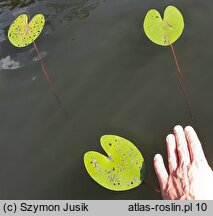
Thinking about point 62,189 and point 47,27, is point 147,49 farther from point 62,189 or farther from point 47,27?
point 62,189

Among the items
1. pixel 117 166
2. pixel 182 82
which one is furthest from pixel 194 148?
pixel 182 82

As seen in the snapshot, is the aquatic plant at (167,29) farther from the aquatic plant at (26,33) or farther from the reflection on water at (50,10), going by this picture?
the aquatic plant at (26,33)

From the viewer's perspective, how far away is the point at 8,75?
3785mm

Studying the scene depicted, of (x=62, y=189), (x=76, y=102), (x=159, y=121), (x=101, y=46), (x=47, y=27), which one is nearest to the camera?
(x=62, y=189)


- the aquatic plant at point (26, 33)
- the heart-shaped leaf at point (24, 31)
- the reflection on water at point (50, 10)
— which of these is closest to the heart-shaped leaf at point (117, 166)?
the aquatic plant at point (26, 33)

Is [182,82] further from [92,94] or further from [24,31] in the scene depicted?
[24,31]

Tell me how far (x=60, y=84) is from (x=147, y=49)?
0.96 metres

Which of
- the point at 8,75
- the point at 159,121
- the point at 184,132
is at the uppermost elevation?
the point at 8,75

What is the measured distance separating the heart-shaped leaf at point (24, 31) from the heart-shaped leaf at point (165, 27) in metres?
1.15

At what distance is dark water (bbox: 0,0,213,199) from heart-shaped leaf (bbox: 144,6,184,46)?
0.75 ft

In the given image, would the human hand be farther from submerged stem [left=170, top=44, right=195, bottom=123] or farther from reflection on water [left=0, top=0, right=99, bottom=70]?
reflection on water [left=0, top=0, right=99, bottom=70]

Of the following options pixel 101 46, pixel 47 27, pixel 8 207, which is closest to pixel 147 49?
pixel 101 46

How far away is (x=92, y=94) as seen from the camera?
345cm

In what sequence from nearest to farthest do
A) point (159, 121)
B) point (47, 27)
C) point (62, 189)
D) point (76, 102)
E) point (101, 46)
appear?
point (62, 189)
point (159, 121)
point (76, 102)
point (101, 46)
point (47, 27)
